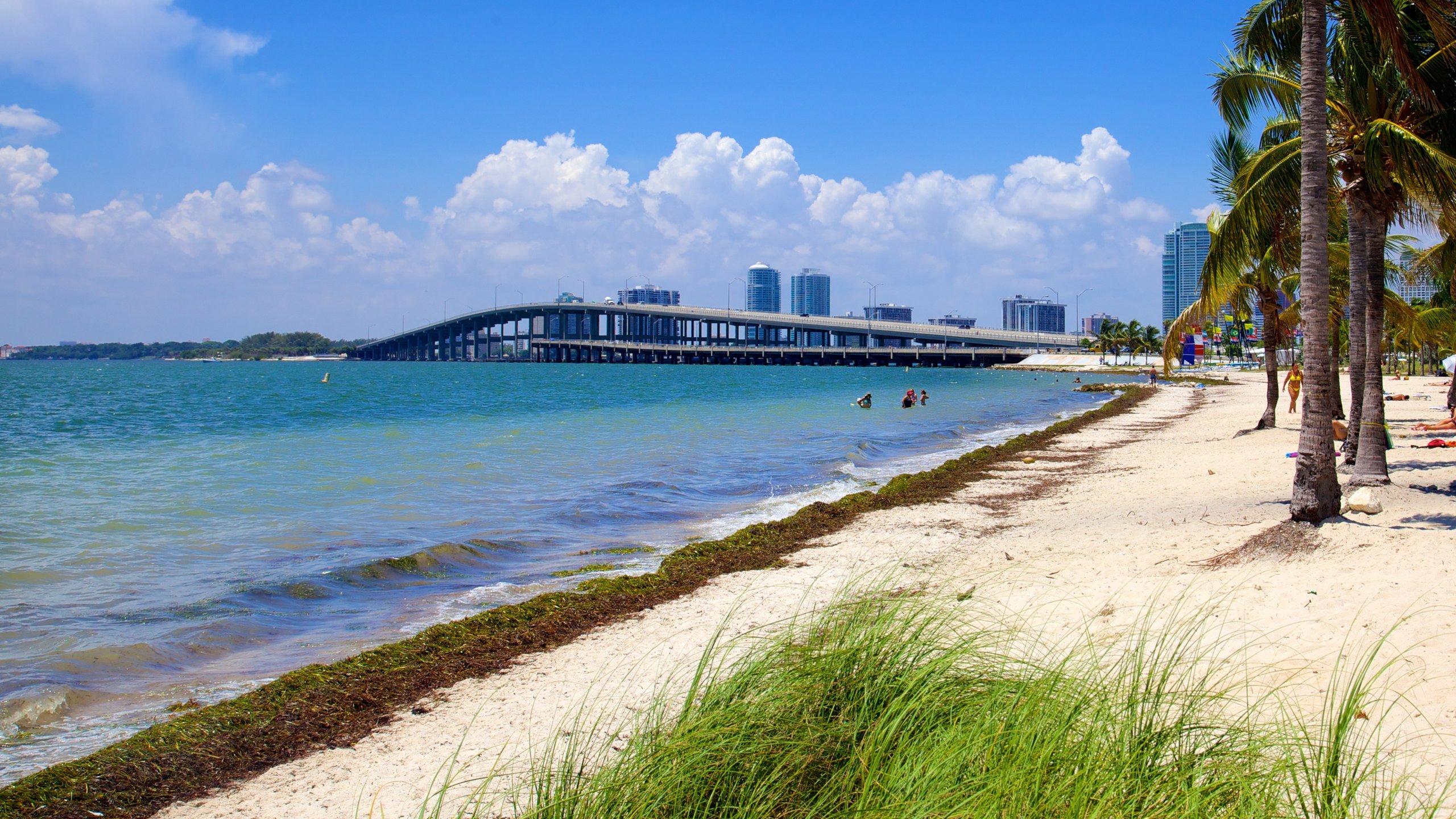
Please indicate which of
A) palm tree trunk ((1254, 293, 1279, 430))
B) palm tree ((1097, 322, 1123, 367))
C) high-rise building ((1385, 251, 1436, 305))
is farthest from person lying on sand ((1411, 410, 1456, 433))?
palm tree ((1097, 322, 1123, 367))

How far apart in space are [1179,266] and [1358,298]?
17631cm

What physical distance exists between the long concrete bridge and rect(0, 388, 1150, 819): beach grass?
5823 inches

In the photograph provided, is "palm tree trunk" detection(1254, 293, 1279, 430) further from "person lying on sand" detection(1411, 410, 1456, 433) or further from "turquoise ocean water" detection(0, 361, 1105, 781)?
"turquoise ocean water" detection(0, 361, 1105, 781)

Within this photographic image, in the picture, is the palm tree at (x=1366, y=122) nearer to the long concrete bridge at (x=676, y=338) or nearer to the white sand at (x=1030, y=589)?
the white sand at (x=1030, y=589)

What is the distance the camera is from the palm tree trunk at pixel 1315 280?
8.70 meters

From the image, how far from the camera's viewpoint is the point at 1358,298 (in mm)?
11188

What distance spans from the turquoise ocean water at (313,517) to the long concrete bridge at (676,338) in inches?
4616

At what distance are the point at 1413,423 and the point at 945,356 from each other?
5354 inches

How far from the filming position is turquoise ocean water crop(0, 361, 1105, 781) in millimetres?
7551

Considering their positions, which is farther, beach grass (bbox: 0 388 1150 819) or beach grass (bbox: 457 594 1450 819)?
beach grass (bbox: 0 388 1150 819)

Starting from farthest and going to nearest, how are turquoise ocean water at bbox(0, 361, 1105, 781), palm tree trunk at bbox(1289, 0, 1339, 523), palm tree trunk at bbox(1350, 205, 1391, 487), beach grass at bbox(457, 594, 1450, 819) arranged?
1. palm tree trunk at bbox(1350, 205, 1391, 487)
2. palm tree trunk at bbox(1289, 0, 1339, 523)
3. turquoise ocean water at bbox(0, 361, 1105, 781)
4. beach grass at bbox(457, 594, 1450, 819)

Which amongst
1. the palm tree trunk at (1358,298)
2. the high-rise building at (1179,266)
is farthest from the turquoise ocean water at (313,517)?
the high-rise building at (1179,266)

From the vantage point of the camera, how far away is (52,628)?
27.6 feet

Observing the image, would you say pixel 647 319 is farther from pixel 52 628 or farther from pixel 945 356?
pixel 52 628
